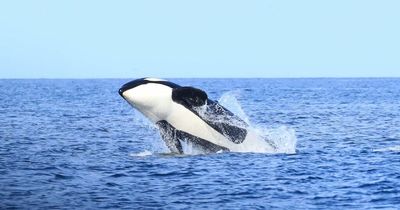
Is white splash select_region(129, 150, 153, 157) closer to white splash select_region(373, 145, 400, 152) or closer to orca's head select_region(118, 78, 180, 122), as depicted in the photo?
orca's head select_region(118, 78, 180, 122)

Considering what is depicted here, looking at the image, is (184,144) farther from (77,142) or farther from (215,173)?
(77,142)

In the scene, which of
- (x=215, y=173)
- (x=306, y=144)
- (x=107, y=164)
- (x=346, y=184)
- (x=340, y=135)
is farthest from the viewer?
(x=340, y=135)

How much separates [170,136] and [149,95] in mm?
1802

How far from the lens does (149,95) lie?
25453 mm

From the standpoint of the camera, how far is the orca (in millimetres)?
25469

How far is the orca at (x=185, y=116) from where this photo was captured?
25469 millimetres

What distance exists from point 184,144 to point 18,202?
29.3 feet

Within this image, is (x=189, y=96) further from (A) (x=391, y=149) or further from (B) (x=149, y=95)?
(A) (x=391, y=149)

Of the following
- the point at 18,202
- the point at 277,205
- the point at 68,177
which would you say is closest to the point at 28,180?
the point at 68,177

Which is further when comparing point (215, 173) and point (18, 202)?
point (215, 173)

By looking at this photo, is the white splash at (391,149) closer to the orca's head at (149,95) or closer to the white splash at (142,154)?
the white splash at (142,154)

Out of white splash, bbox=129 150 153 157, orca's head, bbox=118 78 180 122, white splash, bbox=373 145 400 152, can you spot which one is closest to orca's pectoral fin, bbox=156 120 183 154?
orca's head, bbox=118 78 180 122

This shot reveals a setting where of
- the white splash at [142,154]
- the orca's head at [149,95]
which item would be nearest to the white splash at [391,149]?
the white splash at [142,154]

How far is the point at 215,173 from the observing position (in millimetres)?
22594
